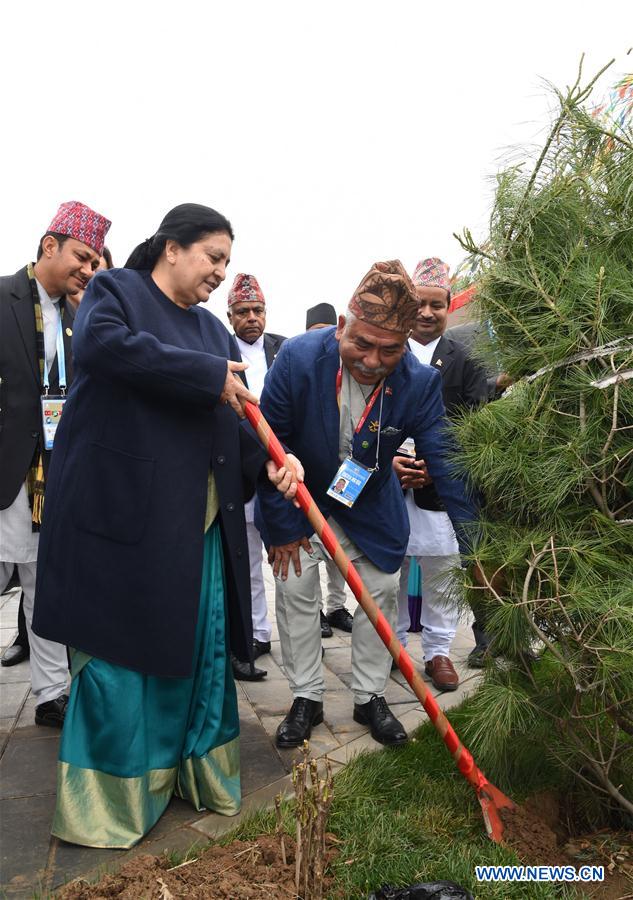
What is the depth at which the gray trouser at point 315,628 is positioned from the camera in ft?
11.2

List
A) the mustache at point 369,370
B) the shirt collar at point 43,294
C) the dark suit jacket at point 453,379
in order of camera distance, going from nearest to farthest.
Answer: the mustache at point 369,370
the shirt collar at point 43,294
the dark suit jacket at point 453,379

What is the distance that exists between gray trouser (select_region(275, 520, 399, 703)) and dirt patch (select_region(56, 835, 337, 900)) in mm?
1160

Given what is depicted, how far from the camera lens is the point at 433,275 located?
175 inches

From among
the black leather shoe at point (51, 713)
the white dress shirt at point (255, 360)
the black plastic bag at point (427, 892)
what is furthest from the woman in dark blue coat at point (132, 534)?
the white dress shirt at point (255, 360)

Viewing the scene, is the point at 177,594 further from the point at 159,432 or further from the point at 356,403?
the point at 356,403

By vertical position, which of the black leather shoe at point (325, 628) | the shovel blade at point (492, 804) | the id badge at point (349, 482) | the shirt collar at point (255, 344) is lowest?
the black leather shoe at point (325, 628)

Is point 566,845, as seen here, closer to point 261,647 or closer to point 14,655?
point 261,647

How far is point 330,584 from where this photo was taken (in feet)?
17.7

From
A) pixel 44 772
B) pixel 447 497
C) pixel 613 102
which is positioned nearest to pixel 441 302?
pixel 447 497

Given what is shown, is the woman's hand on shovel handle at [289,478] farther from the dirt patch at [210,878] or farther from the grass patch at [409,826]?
the dirt patch at [210,878]

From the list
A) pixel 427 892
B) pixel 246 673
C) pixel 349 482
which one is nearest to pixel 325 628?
pixel 246 673

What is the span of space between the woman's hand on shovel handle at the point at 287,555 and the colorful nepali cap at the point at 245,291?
2304 mm

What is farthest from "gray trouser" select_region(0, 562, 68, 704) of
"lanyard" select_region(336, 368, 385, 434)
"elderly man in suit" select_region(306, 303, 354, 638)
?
"elderly man in suit" select_region(306, 303, 354, 638)

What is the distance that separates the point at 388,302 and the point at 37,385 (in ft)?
5.58
